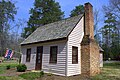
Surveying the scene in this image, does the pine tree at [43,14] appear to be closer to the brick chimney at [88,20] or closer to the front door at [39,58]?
the front door at [39,58]

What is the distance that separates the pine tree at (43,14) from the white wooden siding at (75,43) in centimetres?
2384

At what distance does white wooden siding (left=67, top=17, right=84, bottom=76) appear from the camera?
559 inches

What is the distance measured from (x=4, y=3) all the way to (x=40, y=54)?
32288 millimetres

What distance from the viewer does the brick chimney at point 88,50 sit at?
15.0 metres

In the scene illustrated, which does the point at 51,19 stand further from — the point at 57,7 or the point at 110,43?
the point at 110,43

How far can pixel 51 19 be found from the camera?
1540 inches

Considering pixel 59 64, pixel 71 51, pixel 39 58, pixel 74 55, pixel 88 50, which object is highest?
pixel 88 50

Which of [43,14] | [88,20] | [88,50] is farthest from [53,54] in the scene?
[43,14]

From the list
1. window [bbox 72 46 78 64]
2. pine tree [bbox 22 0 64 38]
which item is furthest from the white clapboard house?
pine tree [bbox 22 0 64 38]

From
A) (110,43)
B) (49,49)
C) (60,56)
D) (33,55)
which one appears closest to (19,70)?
(33,55)

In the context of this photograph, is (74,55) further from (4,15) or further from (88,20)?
(4,15)

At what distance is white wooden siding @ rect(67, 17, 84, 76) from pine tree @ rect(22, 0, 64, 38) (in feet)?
78.2

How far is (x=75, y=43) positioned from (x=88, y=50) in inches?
56.5

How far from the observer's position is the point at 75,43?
15.3 metres
